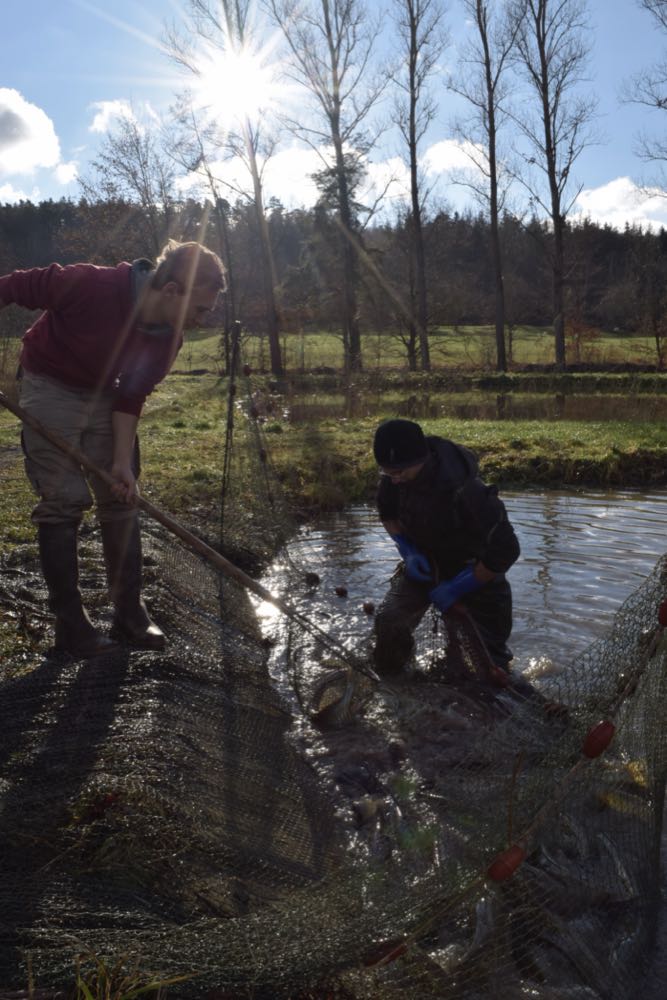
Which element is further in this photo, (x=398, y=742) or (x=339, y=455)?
(x=339, y=455)

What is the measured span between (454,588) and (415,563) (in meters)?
0.35

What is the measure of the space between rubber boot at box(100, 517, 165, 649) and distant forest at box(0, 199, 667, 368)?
15.2 m

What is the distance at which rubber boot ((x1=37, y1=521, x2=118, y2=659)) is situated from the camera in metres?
4.17

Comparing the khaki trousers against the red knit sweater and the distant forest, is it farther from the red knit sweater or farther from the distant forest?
the distant forest

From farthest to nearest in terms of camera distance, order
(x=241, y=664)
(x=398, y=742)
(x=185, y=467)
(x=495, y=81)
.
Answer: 1. (x=495, y=81)
2. (x=185, y=467)
3. (x=241, y=664)
4. (x=398, y=742)

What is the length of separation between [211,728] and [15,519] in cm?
347

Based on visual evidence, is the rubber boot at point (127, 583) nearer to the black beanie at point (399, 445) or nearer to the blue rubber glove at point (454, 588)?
the black beanie at point (399, 445)

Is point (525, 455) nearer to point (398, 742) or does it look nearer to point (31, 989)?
point (398, 742)

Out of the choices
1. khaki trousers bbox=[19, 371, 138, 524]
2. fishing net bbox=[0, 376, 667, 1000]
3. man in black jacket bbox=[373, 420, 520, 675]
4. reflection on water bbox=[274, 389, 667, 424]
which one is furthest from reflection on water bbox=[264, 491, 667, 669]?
reflection on water bbox=[274, 389, 667, 424]

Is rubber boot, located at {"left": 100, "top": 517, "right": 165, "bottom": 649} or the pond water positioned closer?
rubber boot, located at {"left": 100, "top": 517, "right": 165, "bottom": 649}

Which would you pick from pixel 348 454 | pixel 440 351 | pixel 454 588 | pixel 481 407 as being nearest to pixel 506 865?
pixel 454 588

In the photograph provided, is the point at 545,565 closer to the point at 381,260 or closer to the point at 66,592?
the point at 66,592

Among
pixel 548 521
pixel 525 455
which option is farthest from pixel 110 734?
pixel 525 455

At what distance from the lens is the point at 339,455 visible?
36.8 feet
